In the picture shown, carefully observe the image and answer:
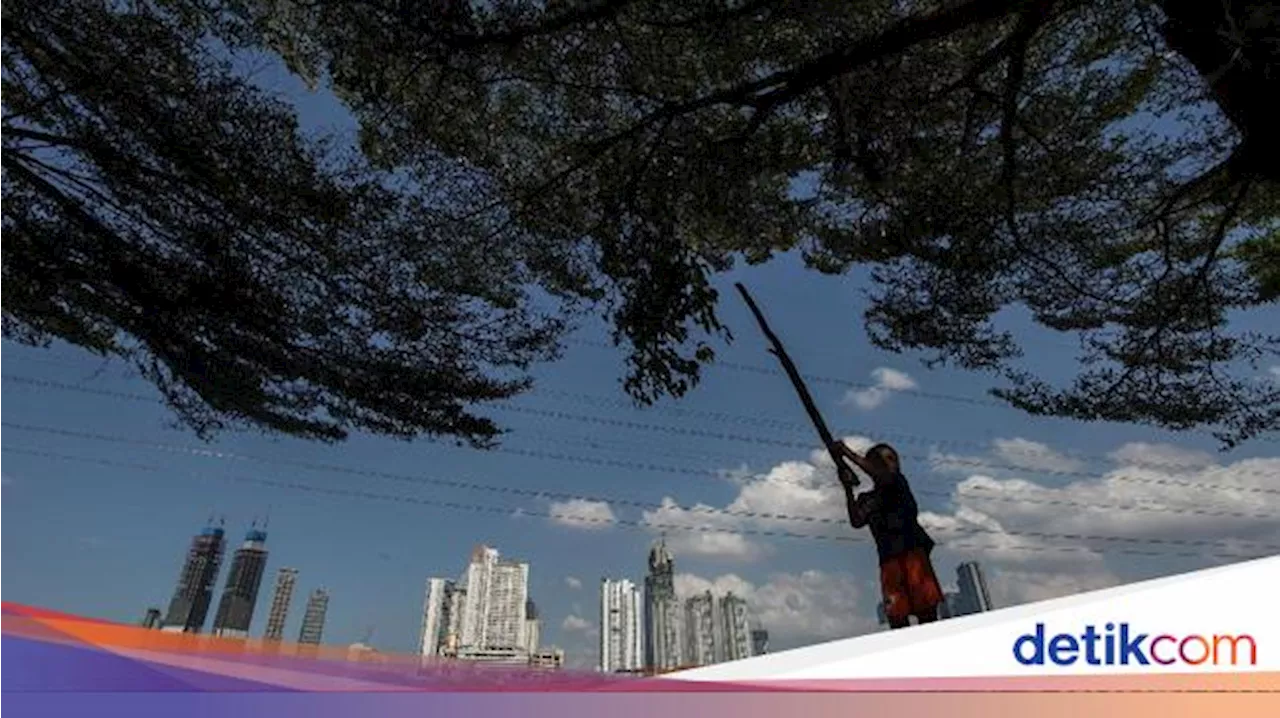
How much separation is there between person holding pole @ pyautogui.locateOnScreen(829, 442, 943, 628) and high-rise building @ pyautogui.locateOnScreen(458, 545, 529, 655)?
1580mm

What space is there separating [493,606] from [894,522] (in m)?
2.36

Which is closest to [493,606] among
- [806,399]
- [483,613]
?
[483,613]

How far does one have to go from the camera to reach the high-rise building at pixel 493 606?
13.0 feet

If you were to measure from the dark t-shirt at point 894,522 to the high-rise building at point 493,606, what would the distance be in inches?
63.2

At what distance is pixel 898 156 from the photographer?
538 centimetres

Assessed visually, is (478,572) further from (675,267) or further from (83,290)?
(83,290)

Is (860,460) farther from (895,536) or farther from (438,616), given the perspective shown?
(438,616)

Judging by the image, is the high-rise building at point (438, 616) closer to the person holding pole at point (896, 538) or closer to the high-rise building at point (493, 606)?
the high-rise building at point (493, 606)

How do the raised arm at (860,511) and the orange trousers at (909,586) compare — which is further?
the raised arm at (860,511)

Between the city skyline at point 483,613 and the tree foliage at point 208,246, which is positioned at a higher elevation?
the tree foliage at point 208,246

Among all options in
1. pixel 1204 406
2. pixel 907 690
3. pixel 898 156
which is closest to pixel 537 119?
pixel 898 156

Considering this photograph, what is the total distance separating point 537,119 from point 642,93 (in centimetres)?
70

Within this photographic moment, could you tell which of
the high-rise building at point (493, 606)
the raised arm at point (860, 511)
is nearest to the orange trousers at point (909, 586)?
the raised arm at point (860, 511)

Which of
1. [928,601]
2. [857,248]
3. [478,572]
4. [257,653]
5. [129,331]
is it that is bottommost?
[257,653]
